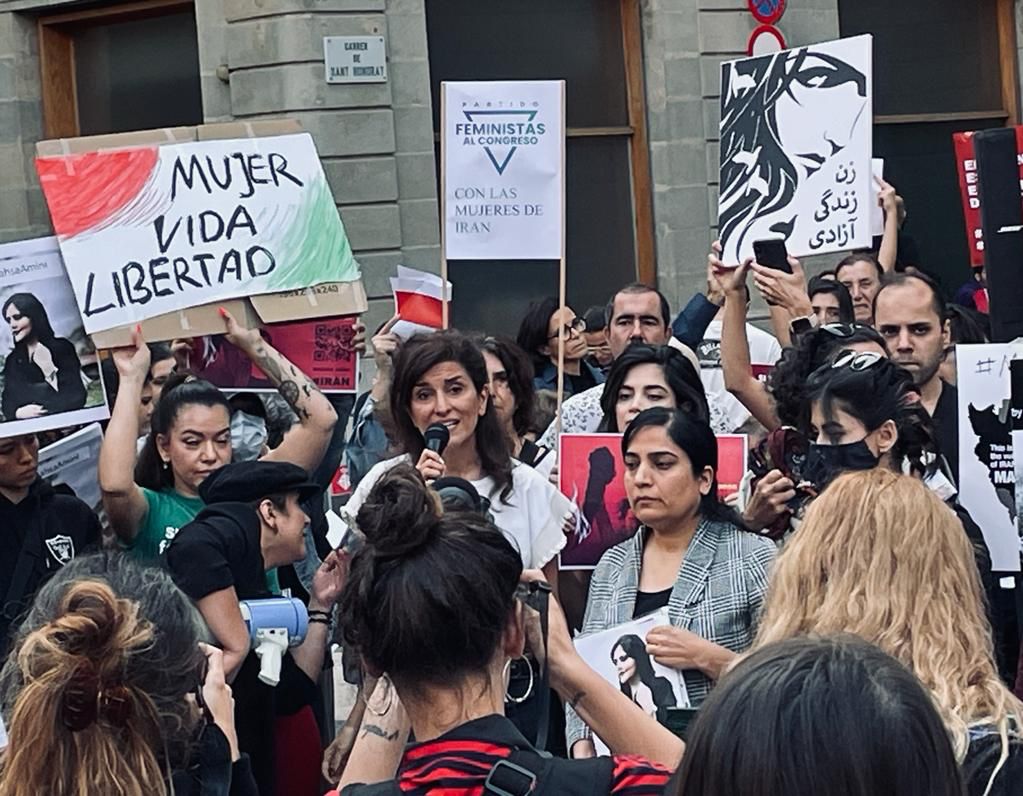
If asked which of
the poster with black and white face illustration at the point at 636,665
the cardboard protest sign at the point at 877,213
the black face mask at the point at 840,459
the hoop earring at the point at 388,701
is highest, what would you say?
the cardboard protest sign at the point at 877,213

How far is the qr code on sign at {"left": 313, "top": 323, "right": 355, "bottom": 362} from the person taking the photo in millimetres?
6891

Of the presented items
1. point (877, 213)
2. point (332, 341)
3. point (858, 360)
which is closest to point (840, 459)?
point (858, 360)

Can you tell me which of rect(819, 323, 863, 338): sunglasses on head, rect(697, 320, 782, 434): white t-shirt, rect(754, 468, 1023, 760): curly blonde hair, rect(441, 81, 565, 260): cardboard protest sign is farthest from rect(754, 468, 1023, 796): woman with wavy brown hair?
rect(441, 81, 565, 260): cardboard protest sign

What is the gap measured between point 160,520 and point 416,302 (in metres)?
2.32

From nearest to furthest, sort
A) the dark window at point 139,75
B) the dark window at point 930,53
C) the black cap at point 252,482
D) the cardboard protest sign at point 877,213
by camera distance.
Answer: the black cap at point 252,482
the cardboard protest sign at point 877,213
the dark window at point 139,75
the dark window at point 930,53

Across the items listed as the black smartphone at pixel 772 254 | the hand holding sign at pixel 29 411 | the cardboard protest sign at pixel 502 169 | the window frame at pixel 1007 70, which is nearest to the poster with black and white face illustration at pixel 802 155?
the black smartphone at pixel 772 254

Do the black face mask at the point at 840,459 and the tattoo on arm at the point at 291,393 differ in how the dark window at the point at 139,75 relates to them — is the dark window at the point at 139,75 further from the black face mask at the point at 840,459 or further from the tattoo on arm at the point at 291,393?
the black face mask at the point at 840,459

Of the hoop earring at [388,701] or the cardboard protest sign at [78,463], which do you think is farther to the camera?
the cardboard protest sign at [78,463]

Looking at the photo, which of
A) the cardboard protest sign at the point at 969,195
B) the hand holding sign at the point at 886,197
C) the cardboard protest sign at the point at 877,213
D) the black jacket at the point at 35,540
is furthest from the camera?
the cardboard protest sign at the point at 969,195

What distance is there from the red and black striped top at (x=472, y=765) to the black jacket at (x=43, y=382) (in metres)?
3.31

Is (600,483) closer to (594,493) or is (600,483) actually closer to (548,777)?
(594,493)

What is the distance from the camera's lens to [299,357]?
22.7 ft

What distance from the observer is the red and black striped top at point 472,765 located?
2.54 meters

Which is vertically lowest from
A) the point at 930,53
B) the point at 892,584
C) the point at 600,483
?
the point at 600,483
